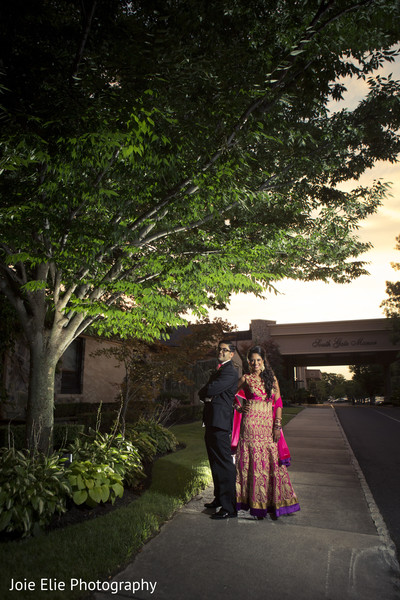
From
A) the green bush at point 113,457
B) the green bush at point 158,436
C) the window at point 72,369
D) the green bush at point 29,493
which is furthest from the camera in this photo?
the window at point 72,369

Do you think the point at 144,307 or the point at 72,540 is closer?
the point at 72,540

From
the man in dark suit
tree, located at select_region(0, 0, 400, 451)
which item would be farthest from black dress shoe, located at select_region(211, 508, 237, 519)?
tree, located at select_region(0, 0, 400, 451)

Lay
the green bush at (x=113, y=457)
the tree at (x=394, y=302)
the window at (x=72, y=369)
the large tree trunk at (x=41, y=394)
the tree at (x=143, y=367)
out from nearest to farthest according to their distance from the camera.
Answer: the green bush at (x=113, y=457) < the large tree trunk at (x=41, y=394) < the tree at (x=143, y=367) < the window at (x=72, y=369) < the tree at (x=394, y=302)

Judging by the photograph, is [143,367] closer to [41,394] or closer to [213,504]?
[41,394]

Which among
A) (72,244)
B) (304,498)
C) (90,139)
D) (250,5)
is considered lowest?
(304,498)

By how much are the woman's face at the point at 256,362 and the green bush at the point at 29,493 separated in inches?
107

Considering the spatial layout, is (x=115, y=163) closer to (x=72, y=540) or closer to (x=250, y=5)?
(x=250, y=5)

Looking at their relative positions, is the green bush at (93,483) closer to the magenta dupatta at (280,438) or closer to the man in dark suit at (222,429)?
the man in dark suit at (222,429)

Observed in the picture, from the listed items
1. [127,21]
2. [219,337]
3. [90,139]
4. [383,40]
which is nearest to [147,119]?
[90,139]

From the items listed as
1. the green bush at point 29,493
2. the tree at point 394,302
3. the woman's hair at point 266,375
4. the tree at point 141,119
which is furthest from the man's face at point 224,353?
the tree at point 394,302

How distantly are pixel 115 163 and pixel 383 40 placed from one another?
457 cm

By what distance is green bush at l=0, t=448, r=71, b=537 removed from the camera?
404cm

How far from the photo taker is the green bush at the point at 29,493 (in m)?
4.04

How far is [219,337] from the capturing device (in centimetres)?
1825
